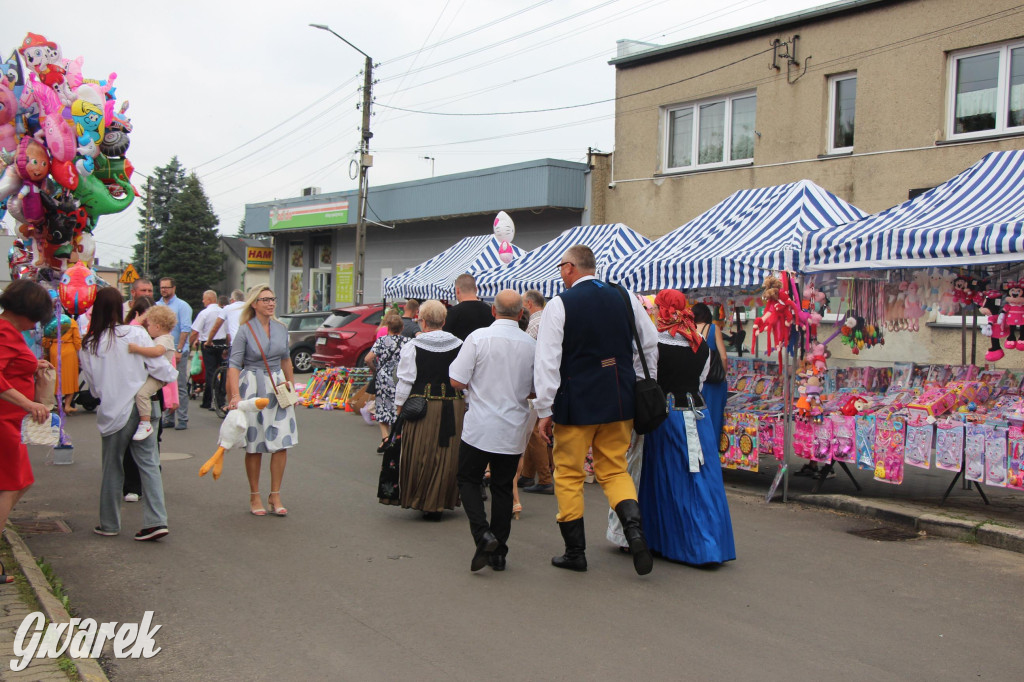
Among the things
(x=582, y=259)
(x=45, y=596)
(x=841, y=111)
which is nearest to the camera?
(x=45, y=596)

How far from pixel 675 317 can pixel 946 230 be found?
8.99ft

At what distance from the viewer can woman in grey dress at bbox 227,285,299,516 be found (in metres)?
7.28

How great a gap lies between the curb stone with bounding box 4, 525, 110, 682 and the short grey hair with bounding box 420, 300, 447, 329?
3.39 meters

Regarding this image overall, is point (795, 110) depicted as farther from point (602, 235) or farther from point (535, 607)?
point (535, 607)

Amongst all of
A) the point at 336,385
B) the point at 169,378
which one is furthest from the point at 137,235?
the point at 169,378

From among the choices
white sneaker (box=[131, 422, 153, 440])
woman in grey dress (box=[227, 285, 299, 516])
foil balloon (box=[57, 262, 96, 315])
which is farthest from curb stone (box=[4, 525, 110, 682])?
foil balloon (box=[57, 262, 96, 315])

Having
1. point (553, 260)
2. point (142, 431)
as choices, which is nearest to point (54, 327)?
Result: point (142, 431)

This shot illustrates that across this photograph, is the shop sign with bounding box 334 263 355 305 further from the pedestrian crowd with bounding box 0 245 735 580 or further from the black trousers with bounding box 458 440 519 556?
the black trousers with bounding box 458 440 519 556

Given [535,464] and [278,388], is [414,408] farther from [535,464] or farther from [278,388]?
[535,464]

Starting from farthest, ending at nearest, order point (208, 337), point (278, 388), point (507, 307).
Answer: point (208, 337) → point (278, 388) → point (507, 307)

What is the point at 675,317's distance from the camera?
6.40 metres

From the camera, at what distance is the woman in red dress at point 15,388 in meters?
5.07

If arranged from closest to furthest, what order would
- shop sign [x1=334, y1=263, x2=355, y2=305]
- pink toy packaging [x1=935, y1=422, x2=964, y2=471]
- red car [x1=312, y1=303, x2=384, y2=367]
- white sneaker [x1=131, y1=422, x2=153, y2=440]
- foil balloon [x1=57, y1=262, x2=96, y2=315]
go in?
white sneaker [x1=131, y1=422, x2=153, y2=440], pink toy packaging [x1=935, y1=422, x2=964, y2=471], foil balloon [x1=57, y1=262, x2=96, y2=315], red car [x1=312, y1=303, x2=384, y2=367], shop sign [x1=334, y1=263, x2=355, y2=305]

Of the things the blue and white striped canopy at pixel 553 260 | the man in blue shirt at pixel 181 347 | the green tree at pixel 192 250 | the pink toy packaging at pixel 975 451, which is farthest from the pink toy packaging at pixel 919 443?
the green tree at pixel 192 250
